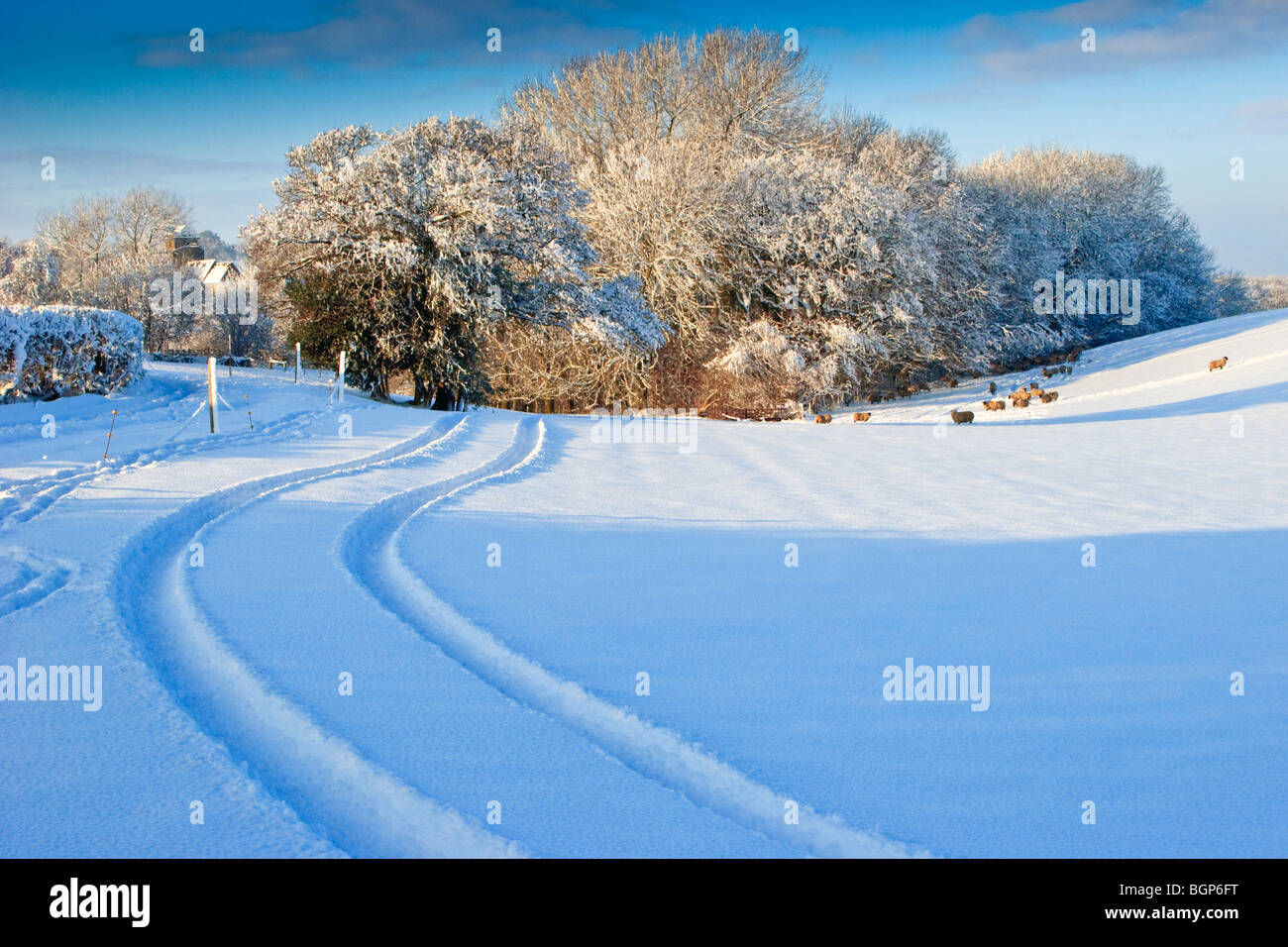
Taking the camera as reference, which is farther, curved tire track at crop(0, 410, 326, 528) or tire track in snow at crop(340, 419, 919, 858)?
curved tire track at crop(0, 410, 326, 528)

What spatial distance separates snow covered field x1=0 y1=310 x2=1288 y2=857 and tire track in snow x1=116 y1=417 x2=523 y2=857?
0.01m

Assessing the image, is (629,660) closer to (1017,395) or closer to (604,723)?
(604,723)

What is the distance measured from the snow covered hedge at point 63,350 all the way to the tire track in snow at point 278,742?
982cm

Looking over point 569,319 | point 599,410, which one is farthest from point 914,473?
point 599,410

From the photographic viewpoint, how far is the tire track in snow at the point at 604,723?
2828 millimetres

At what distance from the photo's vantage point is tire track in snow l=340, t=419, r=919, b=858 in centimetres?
283

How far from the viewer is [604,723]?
11.8 feet

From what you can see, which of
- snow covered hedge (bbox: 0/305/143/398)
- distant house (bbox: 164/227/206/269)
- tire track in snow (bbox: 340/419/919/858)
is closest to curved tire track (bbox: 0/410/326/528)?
tire track in snow (bbox: 340/419/919/858)

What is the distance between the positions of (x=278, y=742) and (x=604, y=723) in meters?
1.25

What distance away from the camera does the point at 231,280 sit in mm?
41656

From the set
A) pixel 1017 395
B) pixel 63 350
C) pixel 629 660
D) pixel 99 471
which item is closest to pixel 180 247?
pixel 63 350

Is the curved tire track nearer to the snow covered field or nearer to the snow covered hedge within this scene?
the snow covered field
